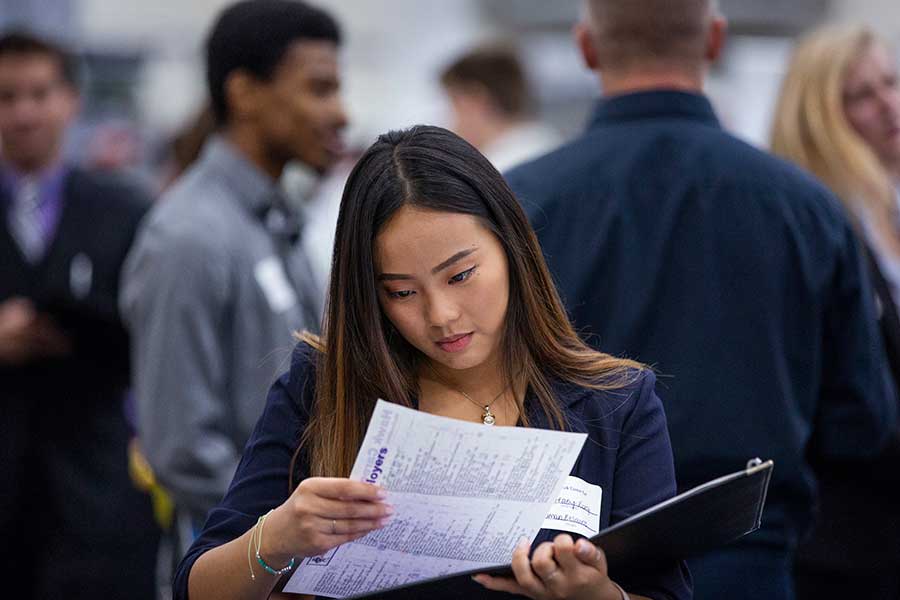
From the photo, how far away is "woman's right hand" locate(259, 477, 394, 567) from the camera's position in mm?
1718

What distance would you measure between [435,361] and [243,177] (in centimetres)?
145

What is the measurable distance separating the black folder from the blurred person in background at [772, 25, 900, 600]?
4.48 ft

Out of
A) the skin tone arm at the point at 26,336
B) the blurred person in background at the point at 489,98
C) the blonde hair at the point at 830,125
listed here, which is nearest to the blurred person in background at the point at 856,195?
the blonde hair at the point at 830,125

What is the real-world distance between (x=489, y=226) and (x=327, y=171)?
1685 millimetres

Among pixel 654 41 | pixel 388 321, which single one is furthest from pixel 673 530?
pixel 654 41

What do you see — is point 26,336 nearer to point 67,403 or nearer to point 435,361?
point 67,403

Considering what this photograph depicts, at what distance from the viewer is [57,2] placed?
574 centimetres

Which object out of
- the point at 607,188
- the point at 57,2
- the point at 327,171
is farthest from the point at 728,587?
the point at 57,2

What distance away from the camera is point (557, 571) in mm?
1715

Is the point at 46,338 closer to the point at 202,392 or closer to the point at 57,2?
the point at 202,392

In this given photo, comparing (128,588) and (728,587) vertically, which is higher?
(728,587)

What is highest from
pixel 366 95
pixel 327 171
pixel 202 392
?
pixel 327 171

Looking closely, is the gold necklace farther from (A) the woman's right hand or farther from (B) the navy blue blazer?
(B) the navy blue blazer

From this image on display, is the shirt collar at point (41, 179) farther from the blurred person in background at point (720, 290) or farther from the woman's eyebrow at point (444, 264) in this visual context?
the woman's eyebrow at point (444, 264)
